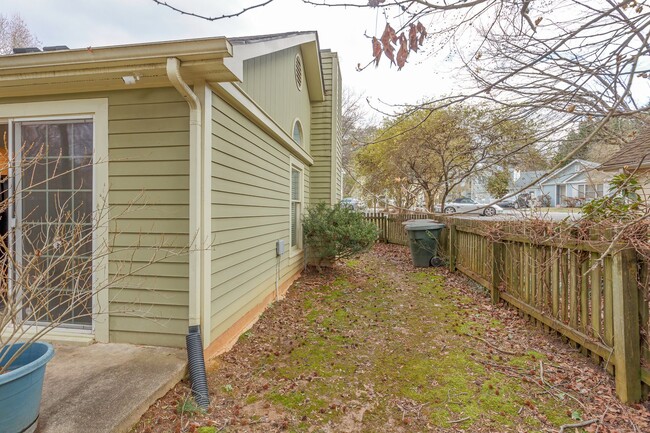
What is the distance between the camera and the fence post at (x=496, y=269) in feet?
17.2

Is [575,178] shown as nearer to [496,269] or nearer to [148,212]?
[496,269]

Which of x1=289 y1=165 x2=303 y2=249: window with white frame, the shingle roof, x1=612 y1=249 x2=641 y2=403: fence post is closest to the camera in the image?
x1=612 y1=249 x2=641 y2=403: fence post

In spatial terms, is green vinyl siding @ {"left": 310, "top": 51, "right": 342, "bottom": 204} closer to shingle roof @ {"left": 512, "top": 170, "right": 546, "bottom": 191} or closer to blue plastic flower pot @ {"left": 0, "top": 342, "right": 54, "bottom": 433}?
shingle roof @ {"left": 512, "top": 170, "right": 546, "bottom": 191}

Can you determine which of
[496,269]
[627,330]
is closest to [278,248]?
[496,269]

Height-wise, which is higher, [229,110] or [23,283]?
[229,110]

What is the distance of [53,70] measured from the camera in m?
2.88

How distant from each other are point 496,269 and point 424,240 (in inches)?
118

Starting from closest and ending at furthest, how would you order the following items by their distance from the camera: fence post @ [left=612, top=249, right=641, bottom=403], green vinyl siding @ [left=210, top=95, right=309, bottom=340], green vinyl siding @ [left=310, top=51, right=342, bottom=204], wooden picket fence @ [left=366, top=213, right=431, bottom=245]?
1. fence post @ [left=612, top=249, right=641, bottom=403]
2. green vinyl siding @ [left=210, top=95, right=309, bottom=340]
3. green vinyl siding @ [left=310, top=51, right=342, bottom=204]
4. wooden picket fence @ [left=366, top=213, right=431, bottom=245]

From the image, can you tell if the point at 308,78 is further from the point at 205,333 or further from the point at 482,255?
the point at 205,333

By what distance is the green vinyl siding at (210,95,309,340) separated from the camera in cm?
344

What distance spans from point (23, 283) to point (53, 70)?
1.89m

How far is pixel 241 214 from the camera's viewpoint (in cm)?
411

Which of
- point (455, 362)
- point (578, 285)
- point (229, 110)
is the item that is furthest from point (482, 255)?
point (229, 110)

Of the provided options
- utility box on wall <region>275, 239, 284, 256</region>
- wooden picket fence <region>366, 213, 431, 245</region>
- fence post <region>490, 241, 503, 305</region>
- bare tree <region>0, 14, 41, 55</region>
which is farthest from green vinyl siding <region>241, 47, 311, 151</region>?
bare tree <region>0, 14, 41, 55</region>
